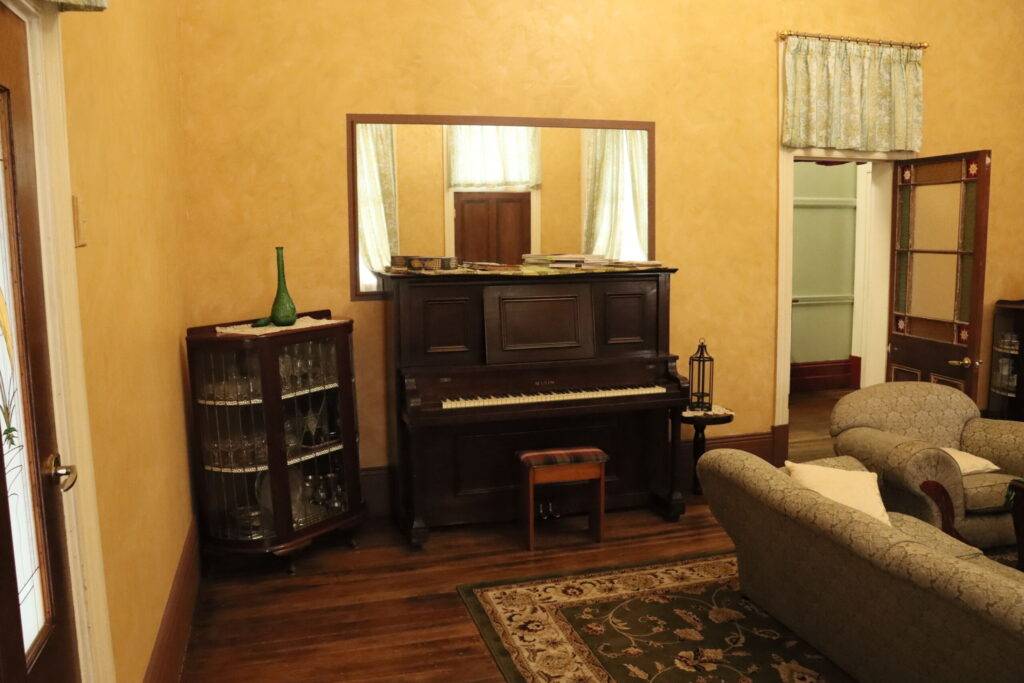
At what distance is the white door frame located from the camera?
183 cm

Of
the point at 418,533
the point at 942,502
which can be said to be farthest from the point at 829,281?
the point at 418,533

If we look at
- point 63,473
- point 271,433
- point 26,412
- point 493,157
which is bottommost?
point 271,433

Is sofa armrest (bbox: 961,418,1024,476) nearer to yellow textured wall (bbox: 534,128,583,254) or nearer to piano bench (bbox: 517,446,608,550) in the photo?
piano bench (bbox: 517,446,608,550)

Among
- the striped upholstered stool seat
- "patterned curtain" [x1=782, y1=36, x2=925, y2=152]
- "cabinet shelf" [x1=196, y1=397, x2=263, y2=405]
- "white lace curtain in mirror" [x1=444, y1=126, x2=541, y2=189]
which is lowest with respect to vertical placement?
the striped upholstered stool seat

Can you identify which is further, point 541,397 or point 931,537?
point 541,397

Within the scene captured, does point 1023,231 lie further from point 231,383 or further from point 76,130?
point 76,130

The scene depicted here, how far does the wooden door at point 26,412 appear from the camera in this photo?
1.60 metres

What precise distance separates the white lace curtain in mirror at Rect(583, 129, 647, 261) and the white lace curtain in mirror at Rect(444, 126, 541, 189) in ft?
1.12

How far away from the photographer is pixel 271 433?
397 centimetres

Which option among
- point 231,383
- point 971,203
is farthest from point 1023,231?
point 231,383

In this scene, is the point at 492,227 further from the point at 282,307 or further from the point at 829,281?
the point at 829,281

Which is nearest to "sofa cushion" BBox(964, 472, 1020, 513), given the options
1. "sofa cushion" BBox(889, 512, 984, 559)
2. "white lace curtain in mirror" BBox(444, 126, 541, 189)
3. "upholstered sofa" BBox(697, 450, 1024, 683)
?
"sofa cushion" BBox(889, 512, 984, 559)

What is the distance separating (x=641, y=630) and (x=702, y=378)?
6.60ft

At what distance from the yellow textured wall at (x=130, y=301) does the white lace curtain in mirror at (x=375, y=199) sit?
3.55ft
